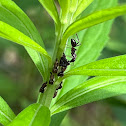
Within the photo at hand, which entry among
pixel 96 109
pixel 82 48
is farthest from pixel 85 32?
pixel 96 109

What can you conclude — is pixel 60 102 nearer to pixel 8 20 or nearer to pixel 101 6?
pixel 8 20

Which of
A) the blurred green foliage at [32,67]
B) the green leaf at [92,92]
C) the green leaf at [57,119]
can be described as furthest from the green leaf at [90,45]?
the blurred green foliage at [32,67]

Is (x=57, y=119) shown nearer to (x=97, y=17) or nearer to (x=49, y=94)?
(x=49, y=94)

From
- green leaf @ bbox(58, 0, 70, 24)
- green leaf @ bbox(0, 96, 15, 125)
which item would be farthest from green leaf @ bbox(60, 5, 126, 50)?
green leaf @ bbox(0, 96, 15, 125)

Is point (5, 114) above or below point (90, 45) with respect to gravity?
above

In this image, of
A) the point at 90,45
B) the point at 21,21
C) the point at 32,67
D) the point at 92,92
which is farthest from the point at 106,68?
the point at 32,67

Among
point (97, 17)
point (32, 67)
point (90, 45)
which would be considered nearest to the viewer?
point (97, 17)

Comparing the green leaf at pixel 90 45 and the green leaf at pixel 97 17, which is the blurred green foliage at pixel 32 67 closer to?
the green leaf at pixel 90 45
